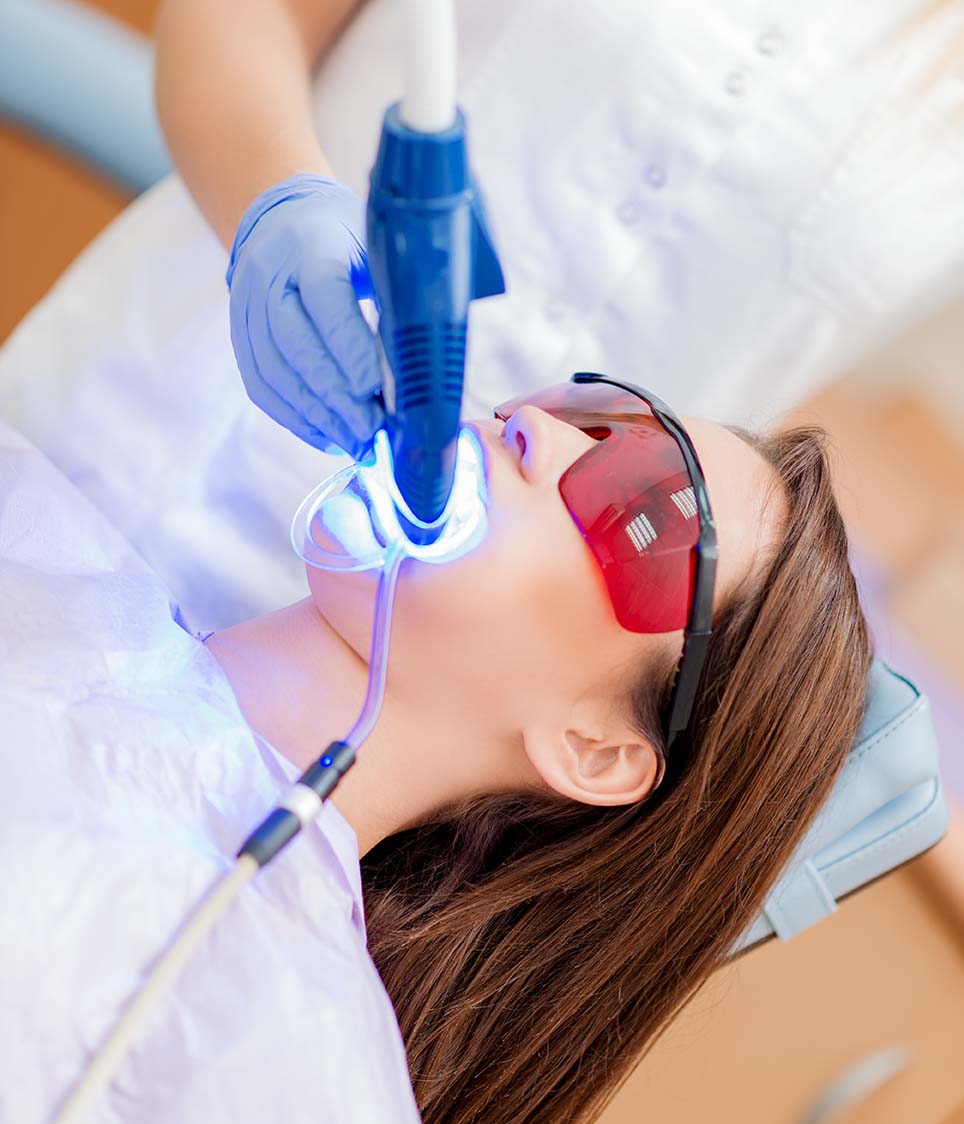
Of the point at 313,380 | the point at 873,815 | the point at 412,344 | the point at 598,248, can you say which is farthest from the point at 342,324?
the point at 873,815

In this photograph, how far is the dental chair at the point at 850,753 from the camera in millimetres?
1244

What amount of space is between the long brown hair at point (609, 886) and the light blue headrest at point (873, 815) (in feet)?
0.28

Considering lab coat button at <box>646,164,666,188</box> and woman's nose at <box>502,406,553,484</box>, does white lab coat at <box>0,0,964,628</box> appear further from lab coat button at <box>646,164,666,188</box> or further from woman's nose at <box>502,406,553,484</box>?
woman's nose at <box>502,406,553,484</box>

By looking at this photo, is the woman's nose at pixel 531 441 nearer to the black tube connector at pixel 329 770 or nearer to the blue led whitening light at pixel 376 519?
the blue led whitening light at pixel 376 519

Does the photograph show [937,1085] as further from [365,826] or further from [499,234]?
[499,234]

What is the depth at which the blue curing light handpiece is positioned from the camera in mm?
634

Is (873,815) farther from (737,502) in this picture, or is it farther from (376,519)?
(376,519)

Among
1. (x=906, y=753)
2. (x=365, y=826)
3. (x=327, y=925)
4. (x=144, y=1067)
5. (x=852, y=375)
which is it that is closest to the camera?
(x=144, y=1067)

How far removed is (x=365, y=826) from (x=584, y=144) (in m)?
0.77

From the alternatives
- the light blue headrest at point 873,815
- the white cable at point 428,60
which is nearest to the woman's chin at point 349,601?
the white cable at point 428,60

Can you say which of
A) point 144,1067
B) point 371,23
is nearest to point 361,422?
point 144,1067

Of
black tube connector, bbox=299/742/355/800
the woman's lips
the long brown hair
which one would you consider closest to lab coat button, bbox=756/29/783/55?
the long brown hair

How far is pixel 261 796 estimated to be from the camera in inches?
36.7

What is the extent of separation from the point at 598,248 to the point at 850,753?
62 centimetres
